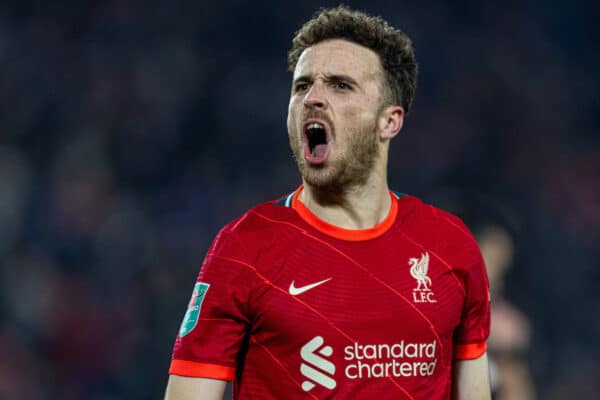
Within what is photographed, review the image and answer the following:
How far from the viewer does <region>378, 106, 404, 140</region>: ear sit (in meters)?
2.33

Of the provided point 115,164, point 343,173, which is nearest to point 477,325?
point 343,173

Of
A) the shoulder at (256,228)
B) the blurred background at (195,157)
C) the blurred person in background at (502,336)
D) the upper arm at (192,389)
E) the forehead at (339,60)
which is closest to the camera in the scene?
the upper arm at (192,389)

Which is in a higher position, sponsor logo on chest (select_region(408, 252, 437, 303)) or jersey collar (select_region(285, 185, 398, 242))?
jersey collar (select_region(285, 185, 398, 242))

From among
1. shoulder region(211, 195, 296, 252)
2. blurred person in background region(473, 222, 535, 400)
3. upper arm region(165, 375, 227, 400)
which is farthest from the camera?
blurred person in background region(473, 222, 535, 400)

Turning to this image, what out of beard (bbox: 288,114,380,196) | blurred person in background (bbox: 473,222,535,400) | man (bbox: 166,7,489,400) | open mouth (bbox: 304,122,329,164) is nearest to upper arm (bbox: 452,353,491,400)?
man (bbox: 166,7,489,400)

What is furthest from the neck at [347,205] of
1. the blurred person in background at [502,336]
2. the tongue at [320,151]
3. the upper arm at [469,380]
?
the blurred person in background at [502,336]

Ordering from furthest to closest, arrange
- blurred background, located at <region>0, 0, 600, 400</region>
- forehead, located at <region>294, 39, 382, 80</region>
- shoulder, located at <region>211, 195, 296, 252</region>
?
blurred background, located at <region>0, 0, 600, 400</region>, forehead, located at <region>294, 39, 382, 80</region>, shoulder, located at <region>211, 195, 296, 252</region>

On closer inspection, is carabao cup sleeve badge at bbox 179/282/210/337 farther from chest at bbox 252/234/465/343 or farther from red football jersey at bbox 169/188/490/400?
chest at bbox 252/234/465/343

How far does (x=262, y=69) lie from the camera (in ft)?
22.0

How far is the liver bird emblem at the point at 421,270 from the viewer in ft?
7.25

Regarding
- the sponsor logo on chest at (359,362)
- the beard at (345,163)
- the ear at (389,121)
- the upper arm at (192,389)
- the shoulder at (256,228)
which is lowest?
the upper arm at (192,389)

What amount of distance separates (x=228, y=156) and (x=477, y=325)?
13.9ft

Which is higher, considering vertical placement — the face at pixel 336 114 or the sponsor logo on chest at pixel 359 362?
the face at pixel 336 114

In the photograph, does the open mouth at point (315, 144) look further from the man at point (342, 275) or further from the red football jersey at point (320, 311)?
the red football jersey at point (320, 311)
